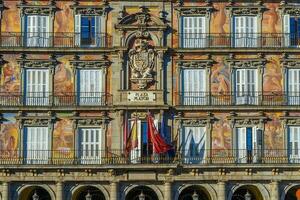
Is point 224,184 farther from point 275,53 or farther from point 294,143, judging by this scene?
point 275,53

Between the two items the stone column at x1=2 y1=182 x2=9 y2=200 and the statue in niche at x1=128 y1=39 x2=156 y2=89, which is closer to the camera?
the stone column at x1=2 y1=182 x2=9 y2=200

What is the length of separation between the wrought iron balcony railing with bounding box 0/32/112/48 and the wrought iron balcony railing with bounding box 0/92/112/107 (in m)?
3.20

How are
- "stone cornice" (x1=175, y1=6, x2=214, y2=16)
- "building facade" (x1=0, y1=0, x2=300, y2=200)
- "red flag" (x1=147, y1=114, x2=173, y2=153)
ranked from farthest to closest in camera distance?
"stone cornice" (x1=175, y1=6, x2=214, y2=16) → "building facade" (x1=0, y1=0, x2=300, y2=200) → "red flag" (x1=147, y1=114, x2=173, y2=153)

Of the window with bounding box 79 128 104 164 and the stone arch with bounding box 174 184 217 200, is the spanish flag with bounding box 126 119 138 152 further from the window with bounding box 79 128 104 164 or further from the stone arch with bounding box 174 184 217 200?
the stone arch with bounding box 174 184 217 200

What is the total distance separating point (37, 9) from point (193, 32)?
34.4 feet

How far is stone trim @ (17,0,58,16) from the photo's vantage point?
182 ft

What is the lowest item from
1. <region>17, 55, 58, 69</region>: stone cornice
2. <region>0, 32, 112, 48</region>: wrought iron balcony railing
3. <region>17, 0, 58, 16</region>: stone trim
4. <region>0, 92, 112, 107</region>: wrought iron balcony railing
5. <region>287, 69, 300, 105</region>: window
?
<region>0, 92, 112, 107</region>: wrought iron balcony railing

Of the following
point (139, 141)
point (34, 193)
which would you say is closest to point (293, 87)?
point (139, 141)

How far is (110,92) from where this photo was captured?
5512 centimetres

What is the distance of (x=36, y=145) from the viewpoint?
54.6 metres

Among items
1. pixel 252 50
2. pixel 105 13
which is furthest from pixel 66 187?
pixel 252 50

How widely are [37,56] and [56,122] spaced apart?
4553mm

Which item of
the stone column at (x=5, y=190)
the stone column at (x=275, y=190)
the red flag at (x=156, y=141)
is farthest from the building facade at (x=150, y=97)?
the red flag at (x=156, y=141)

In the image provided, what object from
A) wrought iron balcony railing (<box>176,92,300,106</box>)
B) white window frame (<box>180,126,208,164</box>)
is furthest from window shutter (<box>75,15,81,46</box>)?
white window frame (<box>180,126,208,164</box>)
